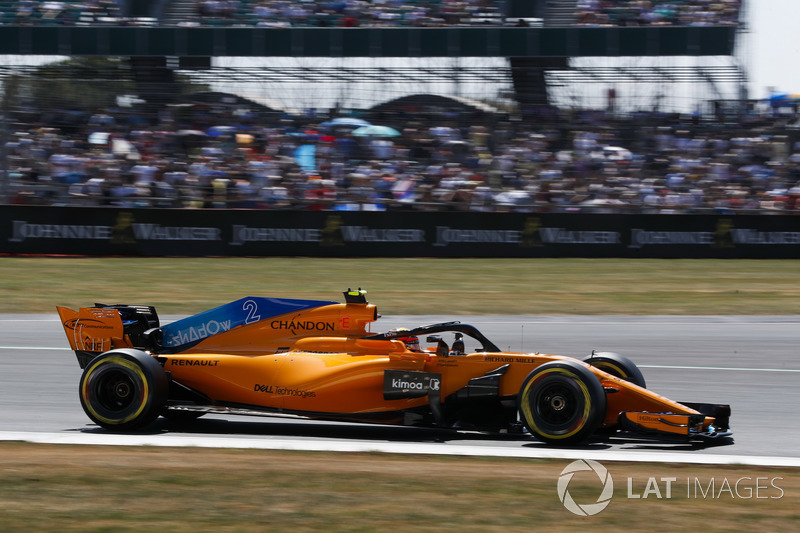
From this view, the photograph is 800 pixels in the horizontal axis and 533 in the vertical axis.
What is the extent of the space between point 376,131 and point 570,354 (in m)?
14.8

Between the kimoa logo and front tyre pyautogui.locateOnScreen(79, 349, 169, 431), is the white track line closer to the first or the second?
front tyre pyautogui.locateOnScreen(79, 349, 169, 431)

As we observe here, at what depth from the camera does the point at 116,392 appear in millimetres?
6957

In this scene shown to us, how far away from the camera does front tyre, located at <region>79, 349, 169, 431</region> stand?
22.3 ft

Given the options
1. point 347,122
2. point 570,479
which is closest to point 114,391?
point 570,479

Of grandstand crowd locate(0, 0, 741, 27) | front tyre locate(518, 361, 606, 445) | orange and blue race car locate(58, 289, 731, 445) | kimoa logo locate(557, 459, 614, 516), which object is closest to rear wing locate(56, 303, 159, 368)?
orange and blue race car locate(58, 289, 731, 445)

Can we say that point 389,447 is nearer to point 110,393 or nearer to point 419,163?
point 110,393

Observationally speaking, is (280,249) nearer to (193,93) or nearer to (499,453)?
(193,93)

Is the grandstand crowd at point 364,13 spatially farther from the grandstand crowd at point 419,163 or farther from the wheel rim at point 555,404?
the wheel rim at point 555,404

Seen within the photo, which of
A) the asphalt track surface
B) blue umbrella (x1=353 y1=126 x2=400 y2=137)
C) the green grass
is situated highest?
blue umbrella (x1=353 y1=126 x2=400 y2=137)

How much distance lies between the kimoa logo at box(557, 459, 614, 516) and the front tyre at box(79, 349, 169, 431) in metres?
2.95

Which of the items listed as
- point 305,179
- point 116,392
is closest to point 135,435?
point 116,392

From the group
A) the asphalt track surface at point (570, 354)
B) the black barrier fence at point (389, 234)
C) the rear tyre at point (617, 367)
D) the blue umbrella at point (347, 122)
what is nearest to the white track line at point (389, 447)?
the asphalt track surface at point (570, 354)

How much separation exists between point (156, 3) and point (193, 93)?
626cm

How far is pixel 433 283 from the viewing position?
691 inches
